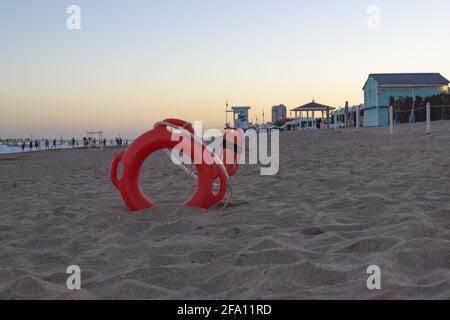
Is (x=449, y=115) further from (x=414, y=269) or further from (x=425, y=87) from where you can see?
(x=414, y=269)

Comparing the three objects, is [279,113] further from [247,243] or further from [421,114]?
[247,243]

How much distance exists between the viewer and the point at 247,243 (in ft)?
9.93

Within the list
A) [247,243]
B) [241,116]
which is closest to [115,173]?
[247,243]

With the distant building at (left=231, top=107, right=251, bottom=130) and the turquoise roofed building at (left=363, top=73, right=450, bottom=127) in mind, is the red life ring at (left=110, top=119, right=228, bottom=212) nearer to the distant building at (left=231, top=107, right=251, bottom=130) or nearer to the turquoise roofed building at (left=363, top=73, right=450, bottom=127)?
the distant building at (left=231, top=107, right=251, bottom=130)

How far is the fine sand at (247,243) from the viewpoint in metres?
2.26

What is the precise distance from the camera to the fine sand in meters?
2.26

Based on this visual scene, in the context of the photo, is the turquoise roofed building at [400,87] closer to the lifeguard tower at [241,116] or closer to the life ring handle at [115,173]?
the lifeguard tower at [241,116]

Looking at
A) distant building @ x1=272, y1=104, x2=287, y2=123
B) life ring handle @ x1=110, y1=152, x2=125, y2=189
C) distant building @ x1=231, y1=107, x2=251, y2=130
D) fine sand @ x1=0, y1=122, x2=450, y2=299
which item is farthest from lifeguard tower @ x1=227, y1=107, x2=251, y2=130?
distant building @ x1=272, y1=104, x2=287, y2=123

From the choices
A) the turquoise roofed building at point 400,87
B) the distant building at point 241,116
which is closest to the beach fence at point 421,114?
the turquoise roofed building at point 400,87

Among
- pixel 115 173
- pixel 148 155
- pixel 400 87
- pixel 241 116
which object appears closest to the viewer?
pixel 148 155

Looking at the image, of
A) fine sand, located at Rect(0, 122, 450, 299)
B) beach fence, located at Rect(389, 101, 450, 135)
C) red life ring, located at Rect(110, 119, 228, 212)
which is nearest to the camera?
fine sand, located at Rect(0, 122, 450, 299)
